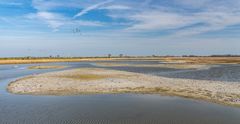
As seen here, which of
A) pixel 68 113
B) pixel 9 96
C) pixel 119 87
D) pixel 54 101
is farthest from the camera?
pixel 119 87

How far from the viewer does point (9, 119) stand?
14.4 meters

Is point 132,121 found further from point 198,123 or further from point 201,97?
point 201,97

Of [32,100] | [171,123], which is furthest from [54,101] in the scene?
[171,123]

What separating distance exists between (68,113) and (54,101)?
423 cm

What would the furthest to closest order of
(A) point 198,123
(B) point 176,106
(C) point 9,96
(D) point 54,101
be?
(C) point 9,96 → (D) point 54,101 → (B) point 176,106 → (A) point 198,123

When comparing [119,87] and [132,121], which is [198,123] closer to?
[132,121]

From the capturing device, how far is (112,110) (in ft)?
54.9

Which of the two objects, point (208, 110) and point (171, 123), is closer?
point (171, 123)

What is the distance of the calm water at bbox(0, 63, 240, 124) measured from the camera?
14219 mm

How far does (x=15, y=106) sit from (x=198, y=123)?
12.3 metres

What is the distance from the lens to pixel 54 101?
64.8 ft

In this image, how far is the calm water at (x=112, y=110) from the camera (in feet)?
46.6

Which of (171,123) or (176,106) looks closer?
(171,123)

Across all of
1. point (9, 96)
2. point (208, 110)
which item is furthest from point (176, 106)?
point (9, 96)
